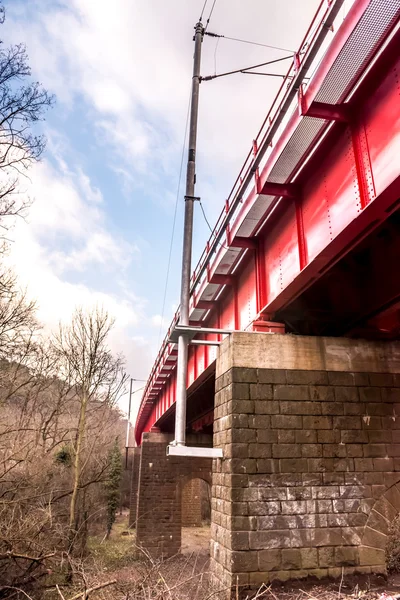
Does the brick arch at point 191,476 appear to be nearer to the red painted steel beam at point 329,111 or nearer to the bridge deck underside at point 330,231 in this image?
the bridge deck underside at point 330,231

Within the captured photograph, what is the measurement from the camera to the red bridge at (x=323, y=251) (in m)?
4.43

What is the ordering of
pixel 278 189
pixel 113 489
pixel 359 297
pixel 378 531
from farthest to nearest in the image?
1. pixel 113 489
2. pixel 359 297
3. pixel 378 531
4. pixel 278 189

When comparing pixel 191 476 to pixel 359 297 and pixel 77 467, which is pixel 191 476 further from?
pixel 359 297

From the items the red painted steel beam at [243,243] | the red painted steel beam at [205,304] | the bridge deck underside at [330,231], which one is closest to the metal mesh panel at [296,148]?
the bridge deck underside at [330,231]

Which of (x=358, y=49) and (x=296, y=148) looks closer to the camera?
(x=358, y=49)

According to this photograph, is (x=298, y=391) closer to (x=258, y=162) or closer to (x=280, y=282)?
(x=280, y=282)

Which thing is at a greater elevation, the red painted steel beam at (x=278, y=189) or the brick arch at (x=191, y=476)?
the red painted steel beam at (x=278, y=189)

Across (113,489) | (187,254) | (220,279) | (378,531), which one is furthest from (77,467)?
(378,531)

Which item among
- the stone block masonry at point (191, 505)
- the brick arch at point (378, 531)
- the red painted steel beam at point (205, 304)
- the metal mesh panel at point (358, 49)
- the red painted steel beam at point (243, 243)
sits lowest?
the stone block masonry at point (191, 505)

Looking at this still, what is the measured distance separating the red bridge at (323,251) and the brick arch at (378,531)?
25mm

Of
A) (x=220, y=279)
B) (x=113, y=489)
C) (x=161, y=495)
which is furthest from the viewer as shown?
(x=113, y=489)

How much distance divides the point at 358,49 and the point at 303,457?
5238 millimetres

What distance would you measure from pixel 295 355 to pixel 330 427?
3.94 ft

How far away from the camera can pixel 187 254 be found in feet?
26.6
